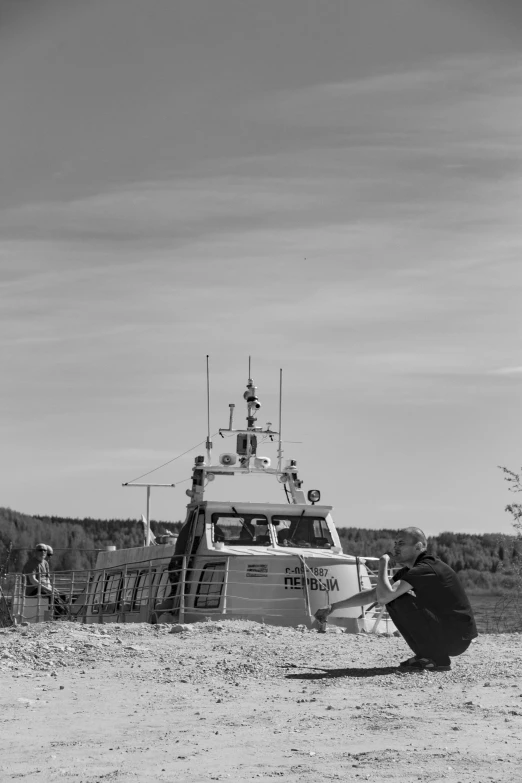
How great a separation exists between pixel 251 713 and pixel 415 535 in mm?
2142

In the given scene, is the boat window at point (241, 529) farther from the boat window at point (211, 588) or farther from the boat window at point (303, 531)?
the boat window at point (211, 588)

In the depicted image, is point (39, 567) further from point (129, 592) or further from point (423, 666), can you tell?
point (423, 666)

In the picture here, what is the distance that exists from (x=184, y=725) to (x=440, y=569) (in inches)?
98.3

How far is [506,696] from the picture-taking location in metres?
7.50

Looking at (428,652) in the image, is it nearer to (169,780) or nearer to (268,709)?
(268,709)

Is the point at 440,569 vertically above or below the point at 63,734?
above

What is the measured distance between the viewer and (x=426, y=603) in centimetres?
817

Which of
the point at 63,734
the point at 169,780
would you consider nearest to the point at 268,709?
the point at 63,734

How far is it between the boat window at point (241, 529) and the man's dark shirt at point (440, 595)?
9820 mm

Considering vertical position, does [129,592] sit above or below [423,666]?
above

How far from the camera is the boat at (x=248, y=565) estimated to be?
16.5 meters

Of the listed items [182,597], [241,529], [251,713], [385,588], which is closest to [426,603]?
[385,588]

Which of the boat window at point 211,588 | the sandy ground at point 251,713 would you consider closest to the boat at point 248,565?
the boat window at point 211,588

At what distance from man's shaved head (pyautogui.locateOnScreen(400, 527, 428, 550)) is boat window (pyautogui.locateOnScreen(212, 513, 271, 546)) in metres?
9.56
